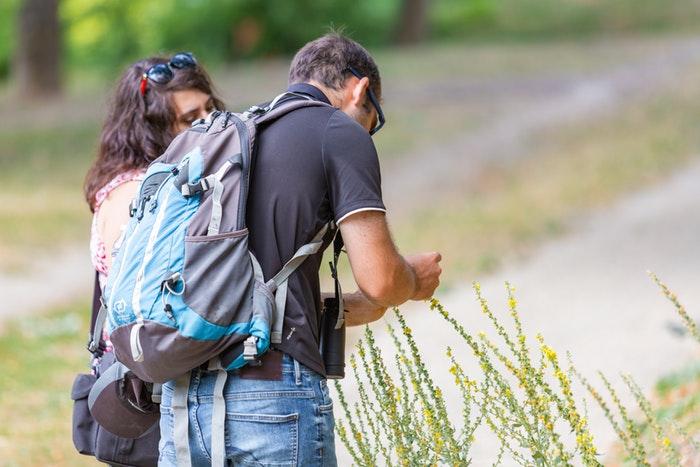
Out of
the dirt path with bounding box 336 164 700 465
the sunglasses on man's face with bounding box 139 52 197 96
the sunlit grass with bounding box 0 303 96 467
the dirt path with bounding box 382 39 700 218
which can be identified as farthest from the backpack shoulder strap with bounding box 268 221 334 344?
the dirt path with bounding box 382 39 700 218

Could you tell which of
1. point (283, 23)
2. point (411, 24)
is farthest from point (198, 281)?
point (411, 24)

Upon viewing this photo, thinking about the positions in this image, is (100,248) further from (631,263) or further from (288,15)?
(288,15)

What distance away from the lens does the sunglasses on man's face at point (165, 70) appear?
3662 millimetres

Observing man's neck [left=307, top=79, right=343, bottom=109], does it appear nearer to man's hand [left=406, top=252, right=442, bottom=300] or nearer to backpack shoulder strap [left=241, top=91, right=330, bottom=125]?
backpack shoulder strap [left=241, top=91, right=330, bottom=125]

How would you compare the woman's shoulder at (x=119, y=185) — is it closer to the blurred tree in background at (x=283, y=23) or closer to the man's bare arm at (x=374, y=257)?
the man's bare arm at (x=374, y=257)

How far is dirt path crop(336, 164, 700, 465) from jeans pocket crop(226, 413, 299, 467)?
2.32 meters

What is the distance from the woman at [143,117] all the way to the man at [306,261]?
887mm

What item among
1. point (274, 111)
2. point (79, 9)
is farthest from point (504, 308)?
point (79, 9)

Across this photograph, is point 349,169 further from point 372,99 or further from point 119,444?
point 119,444

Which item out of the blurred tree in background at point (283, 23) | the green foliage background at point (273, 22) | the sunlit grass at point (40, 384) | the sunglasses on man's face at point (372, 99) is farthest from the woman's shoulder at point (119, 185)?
the blurred tree in background at point (283, 23)

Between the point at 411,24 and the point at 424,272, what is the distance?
3025 cm

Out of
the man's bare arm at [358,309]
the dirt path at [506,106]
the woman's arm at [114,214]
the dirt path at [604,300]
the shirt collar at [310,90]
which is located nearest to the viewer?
the shirt collar at [310,90]

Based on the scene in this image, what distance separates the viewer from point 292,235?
276 cm

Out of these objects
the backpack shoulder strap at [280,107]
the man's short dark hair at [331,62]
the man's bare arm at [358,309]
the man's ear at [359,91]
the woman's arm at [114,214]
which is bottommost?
the man's bare arm at [358,309]
